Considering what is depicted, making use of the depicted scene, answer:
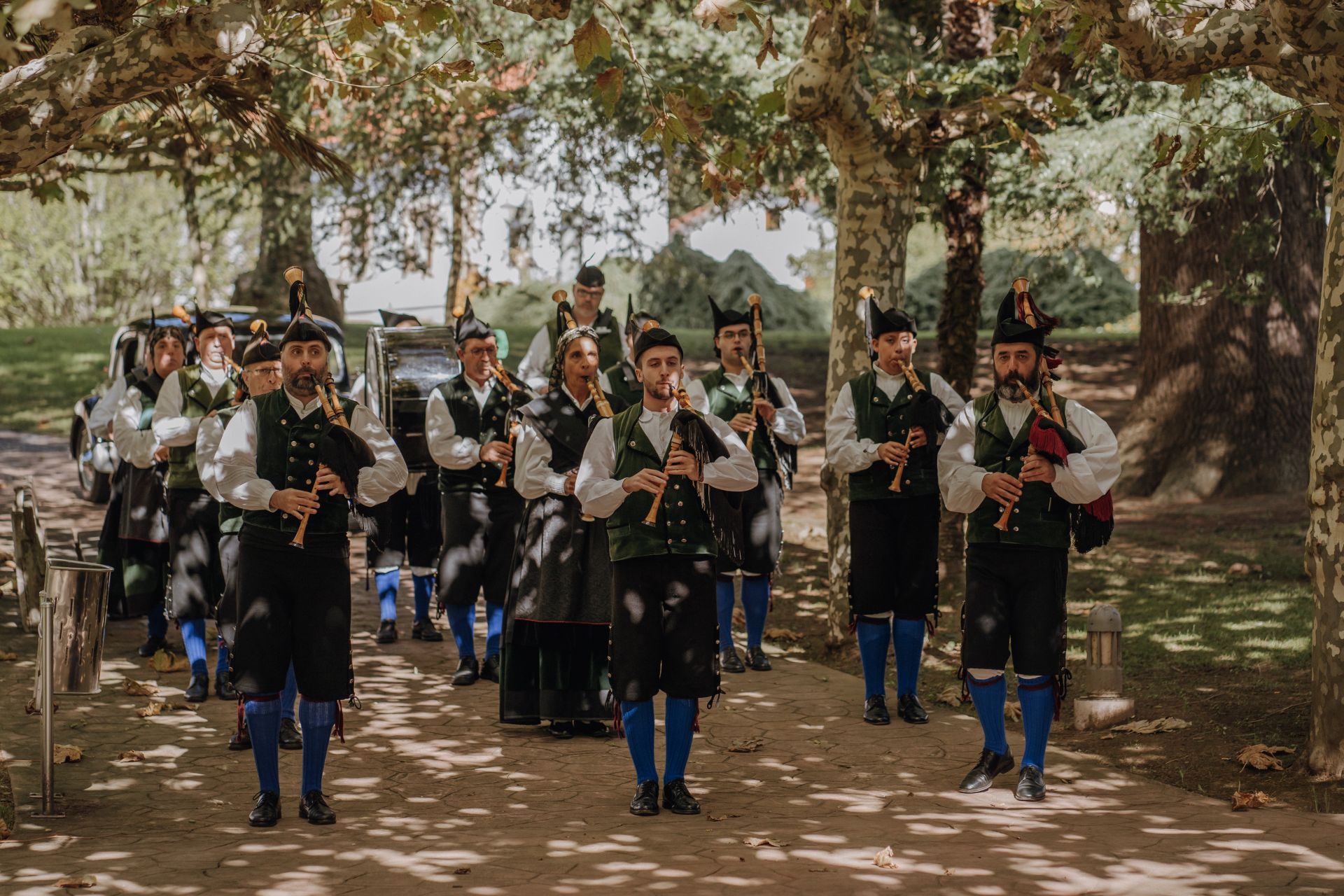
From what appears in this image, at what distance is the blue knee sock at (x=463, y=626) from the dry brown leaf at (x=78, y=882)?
156 inches

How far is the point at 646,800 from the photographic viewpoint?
662cm

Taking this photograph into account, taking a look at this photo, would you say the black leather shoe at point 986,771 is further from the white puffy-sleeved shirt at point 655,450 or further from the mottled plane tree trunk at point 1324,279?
the white puffy-sleeved shirt at point 655,450

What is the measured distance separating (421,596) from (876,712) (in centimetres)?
398

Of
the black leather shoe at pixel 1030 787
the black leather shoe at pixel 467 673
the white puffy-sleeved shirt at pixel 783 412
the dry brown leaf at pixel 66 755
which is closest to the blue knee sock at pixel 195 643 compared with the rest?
the dry brown leaf at pixel 66 755

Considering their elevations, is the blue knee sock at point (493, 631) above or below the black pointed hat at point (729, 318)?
below

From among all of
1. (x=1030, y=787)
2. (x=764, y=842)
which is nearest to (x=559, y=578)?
(x=764, y=842)

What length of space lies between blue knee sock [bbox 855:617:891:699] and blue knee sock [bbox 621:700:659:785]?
6.42ft

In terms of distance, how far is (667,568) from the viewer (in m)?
6.67

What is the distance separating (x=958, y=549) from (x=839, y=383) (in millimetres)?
2484

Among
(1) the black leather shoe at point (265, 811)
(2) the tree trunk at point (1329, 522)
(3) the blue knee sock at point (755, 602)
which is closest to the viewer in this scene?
(1) the black leather shoe at point (265, 811)

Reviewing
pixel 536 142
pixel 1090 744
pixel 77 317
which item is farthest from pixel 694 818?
pixel 77 317

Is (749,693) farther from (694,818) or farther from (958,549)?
(958,549)

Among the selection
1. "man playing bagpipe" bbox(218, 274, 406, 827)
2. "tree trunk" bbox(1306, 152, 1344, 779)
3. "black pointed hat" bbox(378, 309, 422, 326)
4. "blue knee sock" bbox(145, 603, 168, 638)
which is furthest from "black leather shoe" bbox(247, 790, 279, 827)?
"black pointed hat" bbox(378, 309, 422, 326)

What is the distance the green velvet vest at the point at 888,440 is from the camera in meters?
8.16
